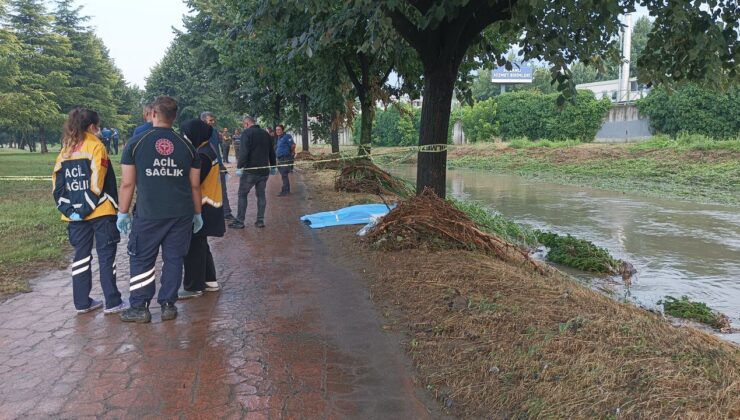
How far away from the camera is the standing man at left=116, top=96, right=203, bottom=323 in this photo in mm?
4496

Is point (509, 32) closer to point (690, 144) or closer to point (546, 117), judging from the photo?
point (690, 144)

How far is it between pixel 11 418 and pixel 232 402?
1223mm

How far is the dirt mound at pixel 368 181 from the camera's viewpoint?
43.5 feet

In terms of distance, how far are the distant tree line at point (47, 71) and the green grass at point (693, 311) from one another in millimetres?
20362

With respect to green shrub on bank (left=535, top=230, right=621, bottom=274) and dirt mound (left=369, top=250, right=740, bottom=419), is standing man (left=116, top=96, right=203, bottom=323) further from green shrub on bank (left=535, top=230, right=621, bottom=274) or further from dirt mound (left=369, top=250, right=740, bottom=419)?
green shrub on bank (left=535, top=230, right=621, bottom=274)

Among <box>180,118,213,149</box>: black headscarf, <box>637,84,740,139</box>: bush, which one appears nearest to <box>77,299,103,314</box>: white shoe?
<box>180,118,213,149</box>: black headscarf

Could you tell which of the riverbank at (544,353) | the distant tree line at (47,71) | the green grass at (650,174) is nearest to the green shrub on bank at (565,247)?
the riverbank at (544,353)

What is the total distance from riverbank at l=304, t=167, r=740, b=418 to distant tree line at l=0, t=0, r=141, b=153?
758 inches

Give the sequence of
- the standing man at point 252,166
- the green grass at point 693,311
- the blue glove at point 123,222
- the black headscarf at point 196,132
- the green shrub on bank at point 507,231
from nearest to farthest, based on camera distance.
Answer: the blue glove at point 123,222 < the black headscarf at point 196,132 < the green grass at point 693,311 < the standing man at point 252,166 < the green shrub on bank at point 507,231

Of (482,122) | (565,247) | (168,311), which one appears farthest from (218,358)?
(482,122)

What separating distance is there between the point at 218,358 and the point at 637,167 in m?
24.1

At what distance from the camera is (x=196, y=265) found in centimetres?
545

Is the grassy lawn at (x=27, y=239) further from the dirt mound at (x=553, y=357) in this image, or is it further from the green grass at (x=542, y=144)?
the green grass at (x=542, y=144)

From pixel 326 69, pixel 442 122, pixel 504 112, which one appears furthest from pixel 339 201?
pixel 504 112
